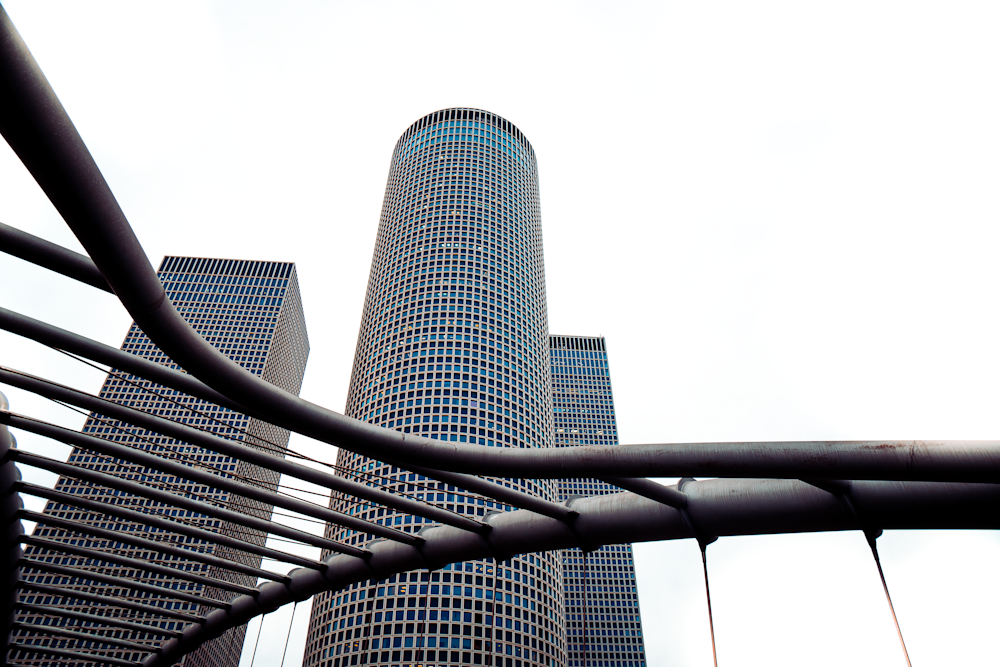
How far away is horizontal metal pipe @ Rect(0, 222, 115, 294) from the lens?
430 inches

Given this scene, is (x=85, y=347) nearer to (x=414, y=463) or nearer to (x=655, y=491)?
(x=414, y=463)

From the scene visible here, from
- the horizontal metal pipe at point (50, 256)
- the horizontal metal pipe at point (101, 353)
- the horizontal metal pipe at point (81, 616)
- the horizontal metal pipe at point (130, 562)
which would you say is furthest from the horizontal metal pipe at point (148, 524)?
the horizontal metal pipe at point (50, 256)

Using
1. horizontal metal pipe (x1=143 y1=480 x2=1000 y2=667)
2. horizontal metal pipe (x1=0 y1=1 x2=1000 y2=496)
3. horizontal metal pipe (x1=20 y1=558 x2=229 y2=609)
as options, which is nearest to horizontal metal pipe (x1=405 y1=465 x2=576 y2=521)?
horizontal metal pipe (x1=143 y1=480 x2=1000 y2=667)

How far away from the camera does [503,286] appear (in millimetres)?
149875

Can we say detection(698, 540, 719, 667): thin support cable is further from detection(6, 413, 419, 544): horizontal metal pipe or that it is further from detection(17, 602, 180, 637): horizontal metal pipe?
detection(17, 602, 180, 637): horizontal metal pipe

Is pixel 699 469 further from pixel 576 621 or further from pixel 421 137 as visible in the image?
pixel 576 621

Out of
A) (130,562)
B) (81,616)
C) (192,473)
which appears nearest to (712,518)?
(192,473)

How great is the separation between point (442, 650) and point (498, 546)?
91.4 m

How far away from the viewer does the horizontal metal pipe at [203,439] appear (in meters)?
18.3

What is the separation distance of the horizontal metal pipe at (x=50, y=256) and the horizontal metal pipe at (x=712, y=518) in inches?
558

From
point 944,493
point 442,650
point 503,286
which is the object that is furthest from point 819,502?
point 503,286

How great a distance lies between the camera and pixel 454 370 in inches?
5128

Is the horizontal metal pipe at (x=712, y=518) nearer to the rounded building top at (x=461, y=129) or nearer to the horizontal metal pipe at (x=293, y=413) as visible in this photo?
the horizontal metal pipe at (x=293, y=413)

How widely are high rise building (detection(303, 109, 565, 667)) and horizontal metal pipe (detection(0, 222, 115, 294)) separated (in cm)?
6978
